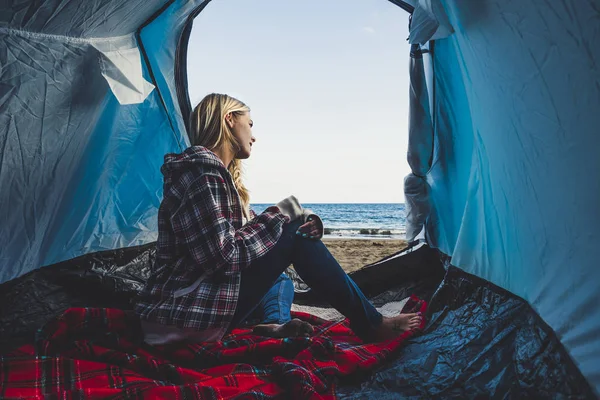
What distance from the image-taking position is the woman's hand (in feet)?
4.01

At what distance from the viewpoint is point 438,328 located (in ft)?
4.01

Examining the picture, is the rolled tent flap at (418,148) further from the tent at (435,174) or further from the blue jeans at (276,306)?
the blue jeans at (276,306)

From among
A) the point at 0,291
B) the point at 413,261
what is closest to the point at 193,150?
the point at 0,291

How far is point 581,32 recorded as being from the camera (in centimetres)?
63

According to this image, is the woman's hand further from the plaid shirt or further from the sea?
the sea

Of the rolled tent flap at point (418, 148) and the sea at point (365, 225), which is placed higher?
the rolled tent flap at point (418, 148)

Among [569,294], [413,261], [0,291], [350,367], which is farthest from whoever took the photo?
[413,261]

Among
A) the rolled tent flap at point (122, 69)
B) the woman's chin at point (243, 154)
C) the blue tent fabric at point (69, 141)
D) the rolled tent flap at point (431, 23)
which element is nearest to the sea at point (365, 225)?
the blue tent fabric at point (69, 141)

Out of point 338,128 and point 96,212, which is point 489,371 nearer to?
point 96,212

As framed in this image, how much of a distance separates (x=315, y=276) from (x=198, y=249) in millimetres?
356

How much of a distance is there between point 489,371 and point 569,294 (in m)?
0.25

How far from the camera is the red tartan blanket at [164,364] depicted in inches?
33.6

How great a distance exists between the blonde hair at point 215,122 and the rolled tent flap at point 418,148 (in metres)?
0.86

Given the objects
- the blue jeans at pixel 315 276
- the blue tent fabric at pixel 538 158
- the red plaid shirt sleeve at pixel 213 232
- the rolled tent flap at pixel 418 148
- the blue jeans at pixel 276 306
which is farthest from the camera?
the rolled tent flap at pixel 418 148
